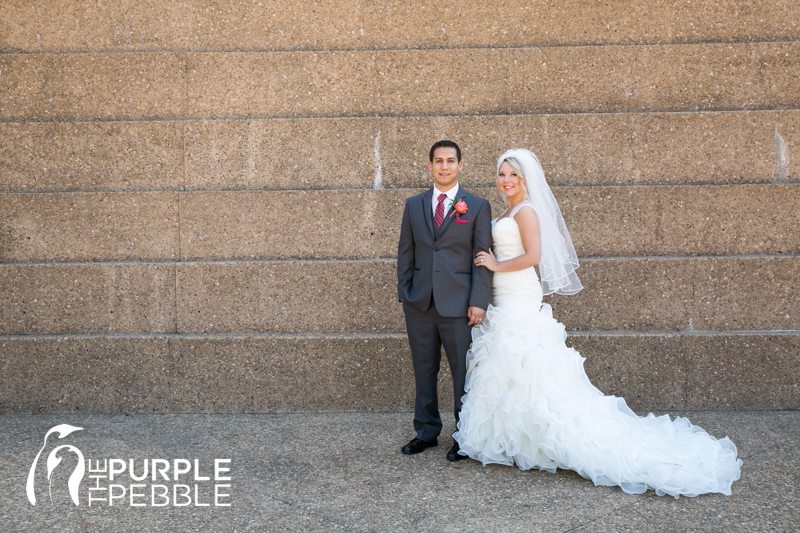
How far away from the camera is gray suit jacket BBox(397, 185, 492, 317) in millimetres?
4254

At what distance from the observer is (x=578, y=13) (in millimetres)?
5711

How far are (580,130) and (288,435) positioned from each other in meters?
3.57

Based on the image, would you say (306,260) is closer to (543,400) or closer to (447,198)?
(447,198)

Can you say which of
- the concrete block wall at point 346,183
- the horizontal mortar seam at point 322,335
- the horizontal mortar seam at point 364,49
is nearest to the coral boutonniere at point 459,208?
the concrete block wall at point 346,183

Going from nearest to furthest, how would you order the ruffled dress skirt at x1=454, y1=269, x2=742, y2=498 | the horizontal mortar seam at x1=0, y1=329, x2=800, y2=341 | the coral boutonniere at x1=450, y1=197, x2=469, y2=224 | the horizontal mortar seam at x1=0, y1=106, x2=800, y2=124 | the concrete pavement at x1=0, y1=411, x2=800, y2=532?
the concrete pavement at x1=0, y1=411, x2=800, y2=532
the ruffled dress skirt at x1=454, y1=269, x2=742, y2=498
the coral boutonniere at x1=450, y1=197, x2=469, y2=224
the horizontal mortar seam at x1=0, y1=329, x2=800, y2=341
the horizontal mortar seam at x1=0, y1=106, x2=800, y2=124

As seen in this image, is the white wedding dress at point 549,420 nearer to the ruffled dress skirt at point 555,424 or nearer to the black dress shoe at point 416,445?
the ruffled dress skirt at point 555,424

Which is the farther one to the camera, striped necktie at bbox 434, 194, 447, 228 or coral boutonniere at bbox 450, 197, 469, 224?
striped necktie at bbox 434, 194, 447, 228

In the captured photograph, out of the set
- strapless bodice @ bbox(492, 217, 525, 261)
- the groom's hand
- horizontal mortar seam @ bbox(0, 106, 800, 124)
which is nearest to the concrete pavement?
the groom's hand

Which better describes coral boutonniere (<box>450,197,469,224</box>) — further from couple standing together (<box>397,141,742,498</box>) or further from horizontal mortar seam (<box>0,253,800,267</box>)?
horizontal mortar seam (<box>0,253,800,267</box>)

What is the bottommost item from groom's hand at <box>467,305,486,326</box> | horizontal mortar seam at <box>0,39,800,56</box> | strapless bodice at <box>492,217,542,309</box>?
groom's hand at <box>467,305,486,326</box>

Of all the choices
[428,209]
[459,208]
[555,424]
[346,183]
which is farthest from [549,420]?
[346,183]

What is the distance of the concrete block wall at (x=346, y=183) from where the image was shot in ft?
17.6

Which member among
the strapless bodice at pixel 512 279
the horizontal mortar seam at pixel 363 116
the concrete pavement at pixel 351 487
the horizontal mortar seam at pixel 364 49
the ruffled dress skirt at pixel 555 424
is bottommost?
the concrete pavement at pixel 351 487

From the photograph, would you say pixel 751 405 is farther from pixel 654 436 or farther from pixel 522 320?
pixel 522 320
